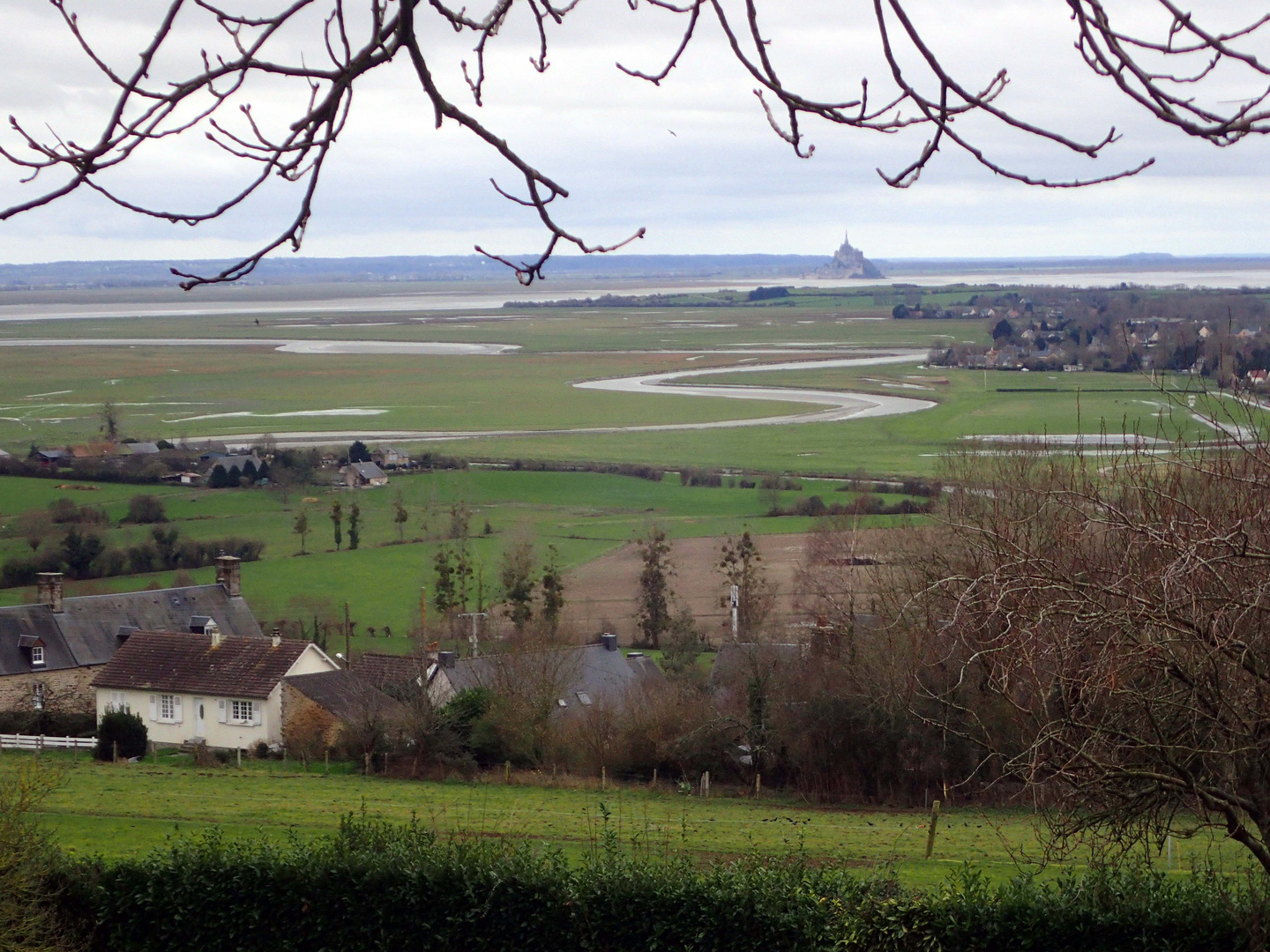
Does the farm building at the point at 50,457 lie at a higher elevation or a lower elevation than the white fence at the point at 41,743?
higher

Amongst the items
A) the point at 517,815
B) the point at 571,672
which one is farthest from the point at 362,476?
the point at 517,815

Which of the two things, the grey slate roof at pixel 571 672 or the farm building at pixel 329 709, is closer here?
the farm building at pixel 329 709

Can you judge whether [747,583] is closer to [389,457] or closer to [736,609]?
[736,609]

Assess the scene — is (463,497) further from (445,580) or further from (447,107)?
(447,107)

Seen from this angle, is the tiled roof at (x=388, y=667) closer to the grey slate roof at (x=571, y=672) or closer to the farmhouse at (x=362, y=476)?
the grey slate roof at (x=571, y=672)

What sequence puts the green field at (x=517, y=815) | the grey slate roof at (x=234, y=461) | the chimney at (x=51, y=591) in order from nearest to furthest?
the green field at (x=517, y=815) → the chimney at (x=51, y=591) → the grey slate roof at (x=234, y=461)

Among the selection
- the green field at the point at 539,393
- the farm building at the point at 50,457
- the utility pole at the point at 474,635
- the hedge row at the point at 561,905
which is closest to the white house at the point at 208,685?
the utility pole at the point at 474,635

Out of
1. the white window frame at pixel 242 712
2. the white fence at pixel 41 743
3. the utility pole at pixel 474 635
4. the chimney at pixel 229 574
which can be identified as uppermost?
the chimney at pixel 229 574
